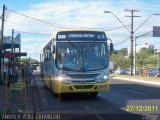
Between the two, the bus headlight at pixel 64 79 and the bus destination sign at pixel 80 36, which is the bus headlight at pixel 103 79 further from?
the bus destination sign at pixel 80 36

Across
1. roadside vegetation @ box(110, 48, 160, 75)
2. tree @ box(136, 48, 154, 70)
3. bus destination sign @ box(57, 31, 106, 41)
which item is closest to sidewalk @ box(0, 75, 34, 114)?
bus destination sign @ box(57, 31, 106, 41)

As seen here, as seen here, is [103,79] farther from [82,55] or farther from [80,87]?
[82,55]

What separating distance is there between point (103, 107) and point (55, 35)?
5.34 metres

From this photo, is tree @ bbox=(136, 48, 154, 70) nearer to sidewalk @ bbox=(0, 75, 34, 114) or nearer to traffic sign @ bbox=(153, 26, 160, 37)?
traffic sign @ bbox=(153, 26, 160, 37)

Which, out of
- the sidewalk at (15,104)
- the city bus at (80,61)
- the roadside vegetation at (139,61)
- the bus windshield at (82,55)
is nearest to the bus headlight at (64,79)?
the city bus at (80,61)

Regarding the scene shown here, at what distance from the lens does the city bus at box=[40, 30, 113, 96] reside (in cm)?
1997

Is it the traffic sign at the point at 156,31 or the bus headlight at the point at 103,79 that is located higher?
the traffic sign at the point at 156,31

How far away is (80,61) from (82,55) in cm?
31

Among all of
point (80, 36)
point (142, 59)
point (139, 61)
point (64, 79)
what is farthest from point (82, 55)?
point (142, 59)

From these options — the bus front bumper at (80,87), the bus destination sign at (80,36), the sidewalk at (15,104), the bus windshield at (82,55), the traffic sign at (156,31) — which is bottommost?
the sidewalk at (15,104)

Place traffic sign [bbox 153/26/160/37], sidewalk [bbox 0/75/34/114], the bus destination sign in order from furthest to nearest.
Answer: traffic sign [bbox 153/26/160/37], the bus destination sign, sidewalk [bbox 0/75/34/114]

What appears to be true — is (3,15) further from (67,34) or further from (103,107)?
(103,107)

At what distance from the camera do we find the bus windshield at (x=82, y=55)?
2020cm

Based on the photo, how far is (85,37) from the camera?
68.5 ft
